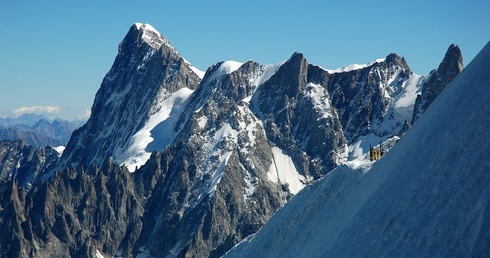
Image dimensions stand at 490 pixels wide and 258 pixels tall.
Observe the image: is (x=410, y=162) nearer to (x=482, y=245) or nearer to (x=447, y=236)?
(x=447, y=236)

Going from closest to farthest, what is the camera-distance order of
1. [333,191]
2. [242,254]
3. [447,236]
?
[447,236] < [333,191] < [242,254]

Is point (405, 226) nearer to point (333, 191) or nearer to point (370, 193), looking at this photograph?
point (370, 193)

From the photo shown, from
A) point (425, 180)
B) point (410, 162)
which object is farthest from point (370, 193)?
point (425, 180)

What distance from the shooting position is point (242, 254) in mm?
83062

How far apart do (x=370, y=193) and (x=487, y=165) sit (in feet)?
56.2

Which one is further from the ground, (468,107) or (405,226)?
(468,107)

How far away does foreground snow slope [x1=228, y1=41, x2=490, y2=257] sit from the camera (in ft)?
145

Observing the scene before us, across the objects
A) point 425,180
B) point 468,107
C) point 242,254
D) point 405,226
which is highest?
point 468,107

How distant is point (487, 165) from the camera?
45688 millimetres

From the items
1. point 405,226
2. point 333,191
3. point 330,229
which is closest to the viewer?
point 405,226

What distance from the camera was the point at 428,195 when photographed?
163 ft

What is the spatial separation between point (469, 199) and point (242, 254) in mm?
42323

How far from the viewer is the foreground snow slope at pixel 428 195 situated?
44.2 m

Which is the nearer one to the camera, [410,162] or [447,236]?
[447,236]
